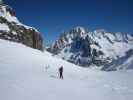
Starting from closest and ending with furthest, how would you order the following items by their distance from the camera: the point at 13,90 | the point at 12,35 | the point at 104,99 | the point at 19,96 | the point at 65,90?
the point at 19,96, the point at 13,90, the point at 104,99, the point at 65,90, the point at 12,35

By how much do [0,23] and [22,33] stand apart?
20545 mm

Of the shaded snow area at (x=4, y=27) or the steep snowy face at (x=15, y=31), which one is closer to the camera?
the shaded snow area at (x=4, y=27)

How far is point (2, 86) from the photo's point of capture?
24.1m

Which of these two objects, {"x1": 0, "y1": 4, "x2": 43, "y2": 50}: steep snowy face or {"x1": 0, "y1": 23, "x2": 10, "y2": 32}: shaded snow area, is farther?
{"x1": 0, "y1": 4, "x2": 43, "y2": 50}: steep snowy face

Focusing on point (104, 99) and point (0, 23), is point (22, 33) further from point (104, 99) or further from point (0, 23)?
point (104, 99)


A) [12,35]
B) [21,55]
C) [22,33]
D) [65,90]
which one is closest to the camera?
[65,90]

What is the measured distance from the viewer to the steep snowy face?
463ft

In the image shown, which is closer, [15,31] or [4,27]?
[4,27]

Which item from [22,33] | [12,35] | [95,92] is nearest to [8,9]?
[22,33]

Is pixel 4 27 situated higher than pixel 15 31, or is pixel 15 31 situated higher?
pixel 4 27

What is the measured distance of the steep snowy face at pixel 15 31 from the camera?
141175 millimetres

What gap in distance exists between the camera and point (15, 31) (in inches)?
6097

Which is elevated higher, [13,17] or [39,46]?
[13,17]

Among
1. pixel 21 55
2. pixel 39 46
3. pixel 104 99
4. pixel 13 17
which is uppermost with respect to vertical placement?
pixel 13 17
